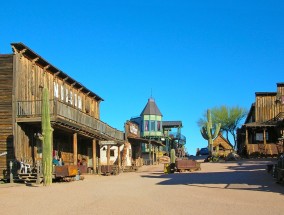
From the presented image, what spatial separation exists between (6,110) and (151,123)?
1393 inches

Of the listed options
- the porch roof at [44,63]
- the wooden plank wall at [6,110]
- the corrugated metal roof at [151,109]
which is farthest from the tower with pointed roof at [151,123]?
the wooden plank wall at [6,110]

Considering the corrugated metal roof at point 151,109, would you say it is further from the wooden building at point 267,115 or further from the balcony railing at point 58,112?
the balcony railing at point 58,112

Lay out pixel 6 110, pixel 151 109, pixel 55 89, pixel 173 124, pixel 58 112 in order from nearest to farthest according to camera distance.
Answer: pixel 6 110, pixel 58 112, pixel 55 89, pixel 151 109, pixel 173 124

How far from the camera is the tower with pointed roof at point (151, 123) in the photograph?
5747cm

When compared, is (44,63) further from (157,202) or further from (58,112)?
(157,202)

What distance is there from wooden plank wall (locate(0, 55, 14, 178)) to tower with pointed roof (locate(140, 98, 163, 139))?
112 ft

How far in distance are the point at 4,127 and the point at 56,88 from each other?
20.2 ft

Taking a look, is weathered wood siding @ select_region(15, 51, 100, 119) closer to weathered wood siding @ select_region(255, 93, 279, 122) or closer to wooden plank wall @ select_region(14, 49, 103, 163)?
wooden plank wall @ select_region(14, 49, 103, 163)

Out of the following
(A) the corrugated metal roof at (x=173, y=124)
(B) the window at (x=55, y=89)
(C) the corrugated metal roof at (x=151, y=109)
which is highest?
(C) the corrugated metal roof at (x=151, y=109)

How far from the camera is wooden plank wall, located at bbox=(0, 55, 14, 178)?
23.6m

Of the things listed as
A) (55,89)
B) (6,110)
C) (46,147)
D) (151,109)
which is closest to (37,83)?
(55,89)

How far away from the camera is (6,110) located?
23844mm

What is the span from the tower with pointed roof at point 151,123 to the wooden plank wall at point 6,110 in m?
34.1

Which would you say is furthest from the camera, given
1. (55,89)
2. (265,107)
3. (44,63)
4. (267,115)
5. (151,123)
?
(151,123)
